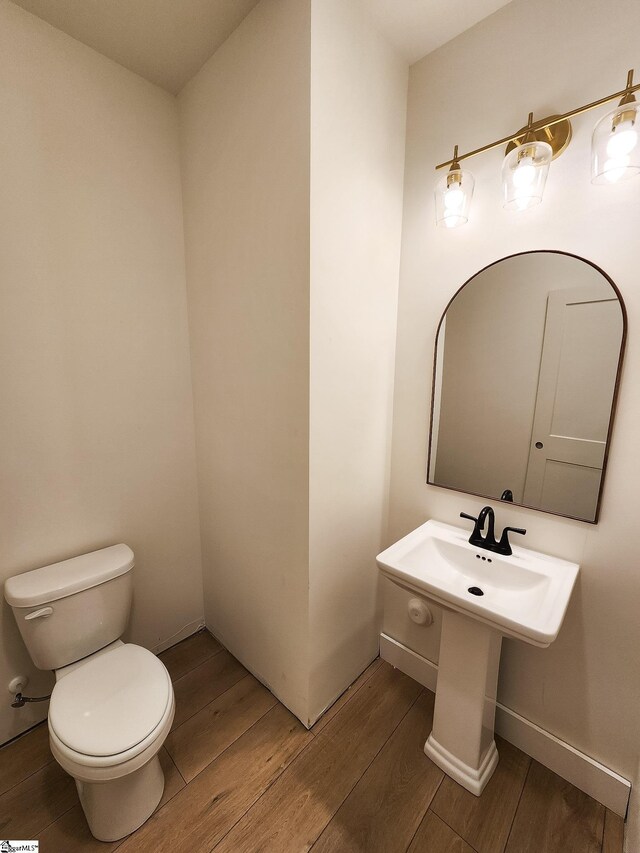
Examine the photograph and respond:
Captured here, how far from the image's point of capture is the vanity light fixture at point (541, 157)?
37.4 inches

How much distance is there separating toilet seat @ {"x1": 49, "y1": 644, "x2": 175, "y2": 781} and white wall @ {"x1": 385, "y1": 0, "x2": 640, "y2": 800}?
126cm

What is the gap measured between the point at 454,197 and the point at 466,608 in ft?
4.51

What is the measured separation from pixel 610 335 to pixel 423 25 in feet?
4.20

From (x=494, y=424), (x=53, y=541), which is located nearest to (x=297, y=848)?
(x=53, y=541)

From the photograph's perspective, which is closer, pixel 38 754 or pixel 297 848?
pixel 297 848

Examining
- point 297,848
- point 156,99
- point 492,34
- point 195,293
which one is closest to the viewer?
point 297,848

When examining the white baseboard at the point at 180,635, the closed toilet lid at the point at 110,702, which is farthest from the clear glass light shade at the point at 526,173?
the white baseboard at the point at 180,635

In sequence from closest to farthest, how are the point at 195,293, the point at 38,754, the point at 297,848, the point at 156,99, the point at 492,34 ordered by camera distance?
the point at 297,848
the point at 492,34
the point at 38,754
the point at 156,99
the point at 195,293

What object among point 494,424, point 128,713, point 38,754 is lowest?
point 38,754

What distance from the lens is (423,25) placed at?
4.16ft

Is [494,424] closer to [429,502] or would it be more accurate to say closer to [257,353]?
[429,502]

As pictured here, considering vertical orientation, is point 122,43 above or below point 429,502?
above

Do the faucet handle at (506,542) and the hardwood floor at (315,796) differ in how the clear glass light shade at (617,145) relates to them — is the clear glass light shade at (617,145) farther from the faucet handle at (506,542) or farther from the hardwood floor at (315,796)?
the hardwood floor at (315,796)

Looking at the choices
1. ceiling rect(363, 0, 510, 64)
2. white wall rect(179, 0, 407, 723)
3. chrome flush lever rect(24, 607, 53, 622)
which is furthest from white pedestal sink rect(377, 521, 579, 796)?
ceiling rect(363, 0, 510, 64)
